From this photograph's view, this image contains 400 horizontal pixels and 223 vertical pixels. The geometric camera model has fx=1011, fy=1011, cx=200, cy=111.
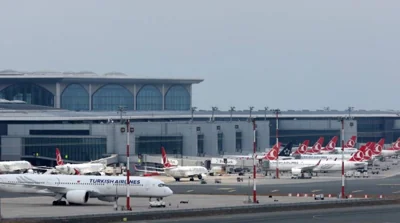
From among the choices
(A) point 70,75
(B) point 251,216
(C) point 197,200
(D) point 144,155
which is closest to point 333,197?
(C) point 197,200

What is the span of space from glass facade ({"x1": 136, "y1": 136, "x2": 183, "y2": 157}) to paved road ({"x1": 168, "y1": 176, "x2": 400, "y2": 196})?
1487 inches

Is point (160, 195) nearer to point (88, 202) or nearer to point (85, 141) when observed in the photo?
point (88, 202)

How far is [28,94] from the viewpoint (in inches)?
7500

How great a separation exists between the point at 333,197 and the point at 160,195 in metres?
16.9

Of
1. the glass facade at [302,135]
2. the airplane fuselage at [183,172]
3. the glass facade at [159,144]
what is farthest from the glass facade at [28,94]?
the airplane fuselage at [183,172]

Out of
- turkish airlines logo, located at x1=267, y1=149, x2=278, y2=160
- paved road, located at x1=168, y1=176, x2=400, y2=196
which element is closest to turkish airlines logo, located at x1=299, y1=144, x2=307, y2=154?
turkish airlines logo, located at x1=267, y1=149, x2=278, y2=160

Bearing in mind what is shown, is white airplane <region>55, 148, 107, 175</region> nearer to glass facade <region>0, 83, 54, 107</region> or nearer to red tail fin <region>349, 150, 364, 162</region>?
red tail fin <region>349, 150, 364, 162</region>

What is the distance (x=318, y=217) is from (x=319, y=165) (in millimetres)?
57220

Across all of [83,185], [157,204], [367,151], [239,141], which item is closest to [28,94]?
[239,141]

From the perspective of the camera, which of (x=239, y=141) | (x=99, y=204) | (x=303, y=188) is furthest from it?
(x=239, y=141)

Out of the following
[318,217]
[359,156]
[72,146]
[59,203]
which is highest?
[72,146]

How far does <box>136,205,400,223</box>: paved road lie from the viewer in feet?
223

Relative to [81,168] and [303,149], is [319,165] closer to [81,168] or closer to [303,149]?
[81,168]

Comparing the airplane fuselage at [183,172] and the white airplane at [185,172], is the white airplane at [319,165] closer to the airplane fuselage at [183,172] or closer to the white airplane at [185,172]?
the white airplane at [185,172]
